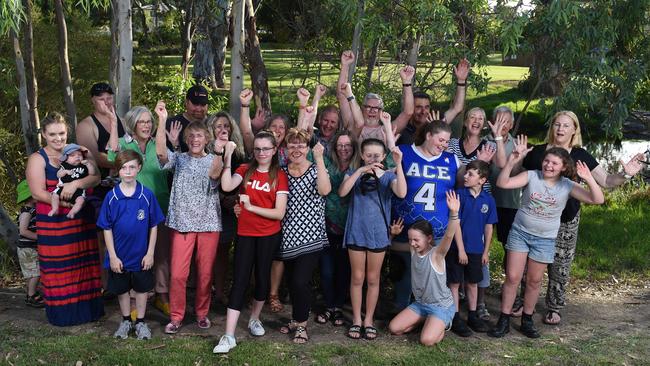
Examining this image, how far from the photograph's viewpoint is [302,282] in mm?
4898

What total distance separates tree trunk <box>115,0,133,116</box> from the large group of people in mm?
1116

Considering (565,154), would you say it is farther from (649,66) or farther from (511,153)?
(649,66)

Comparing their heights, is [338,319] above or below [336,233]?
below

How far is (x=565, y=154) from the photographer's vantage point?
5035mm

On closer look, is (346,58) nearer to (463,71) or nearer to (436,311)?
(463,71)

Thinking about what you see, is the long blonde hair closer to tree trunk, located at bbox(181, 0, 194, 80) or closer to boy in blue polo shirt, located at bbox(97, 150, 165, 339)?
boy in blue polo shirt, located at bbox(97, 150, 165, 339)

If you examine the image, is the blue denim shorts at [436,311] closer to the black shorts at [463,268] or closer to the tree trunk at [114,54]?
the black shorts at [463,268]

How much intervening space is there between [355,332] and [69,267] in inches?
88.8

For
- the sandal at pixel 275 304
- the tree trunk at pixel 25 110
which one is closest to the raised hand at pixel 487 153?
the sandal at pixel 275 304

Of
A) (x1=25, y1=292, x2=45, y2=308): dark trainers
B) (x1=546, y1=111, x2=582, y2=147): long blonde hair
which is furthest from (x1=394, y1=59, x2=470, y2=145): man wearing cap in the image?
(x1=25, y1=292, x2=45, y2=308): dark trainers

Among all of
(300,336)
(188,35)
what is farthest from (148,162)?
(188,35)

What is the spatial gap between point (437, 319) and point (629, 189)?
22.9ft

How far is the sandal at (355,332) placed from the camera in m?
5.05

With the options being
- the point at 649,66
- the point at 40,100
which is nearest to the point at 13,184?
the point at 40,100
